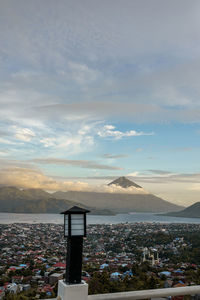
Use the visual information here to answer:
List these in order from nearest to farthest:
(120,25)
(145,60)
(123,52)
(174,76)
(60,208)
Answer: (120,25) → (123,52) → (145,60) → (174,76) → (60,208)

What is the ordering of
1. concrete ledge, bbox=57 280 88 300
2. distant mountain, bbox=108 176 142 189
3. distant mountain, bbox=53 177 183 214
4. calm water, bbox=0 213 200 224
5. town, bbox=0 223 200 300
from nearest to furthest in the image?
concrete ledge, bbox=57 280 88 300
town, bbox=0 223 200 300
calm water, bbox=0 213 200 224
distant mountain, bbox=53 177 183 214
distant mountain, bbox=108 176 142 189

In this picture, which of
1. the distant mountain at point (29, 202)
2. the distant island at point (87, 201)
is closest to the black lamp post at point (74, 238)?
the distant island at point (87, 201)

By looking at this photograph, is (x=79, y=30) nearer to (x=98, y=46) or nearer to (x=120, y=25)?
(x=120, y=25)

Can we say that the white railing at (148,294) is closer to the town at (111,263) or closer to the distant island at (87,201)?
the town at (111,263)

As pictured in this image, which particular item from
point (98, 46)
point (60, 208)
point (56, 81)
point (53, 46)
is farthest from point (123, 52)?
point (60, 208)

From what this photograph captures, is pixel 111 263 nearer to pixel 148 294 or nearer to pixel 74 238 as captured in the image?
pixel 148 294

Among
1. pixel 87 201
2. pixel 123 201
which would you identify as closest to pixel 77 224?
pixel 87 201

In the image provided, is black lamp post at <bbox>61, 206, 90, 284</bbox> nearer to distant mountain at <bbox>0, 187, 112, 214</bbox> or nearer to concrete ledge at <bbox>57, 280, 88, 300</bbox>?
concrete ledge at <bbox>57, 280, 88, 300</bbox>

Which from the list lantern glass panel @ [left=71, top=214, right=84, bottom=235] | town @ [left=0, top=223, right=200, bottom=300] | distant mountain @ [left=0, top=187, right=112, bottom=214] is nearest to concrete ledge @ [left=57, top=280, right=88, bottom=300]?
lantern glass panel @ [left=71, top=214, right=84, bottom=235]
